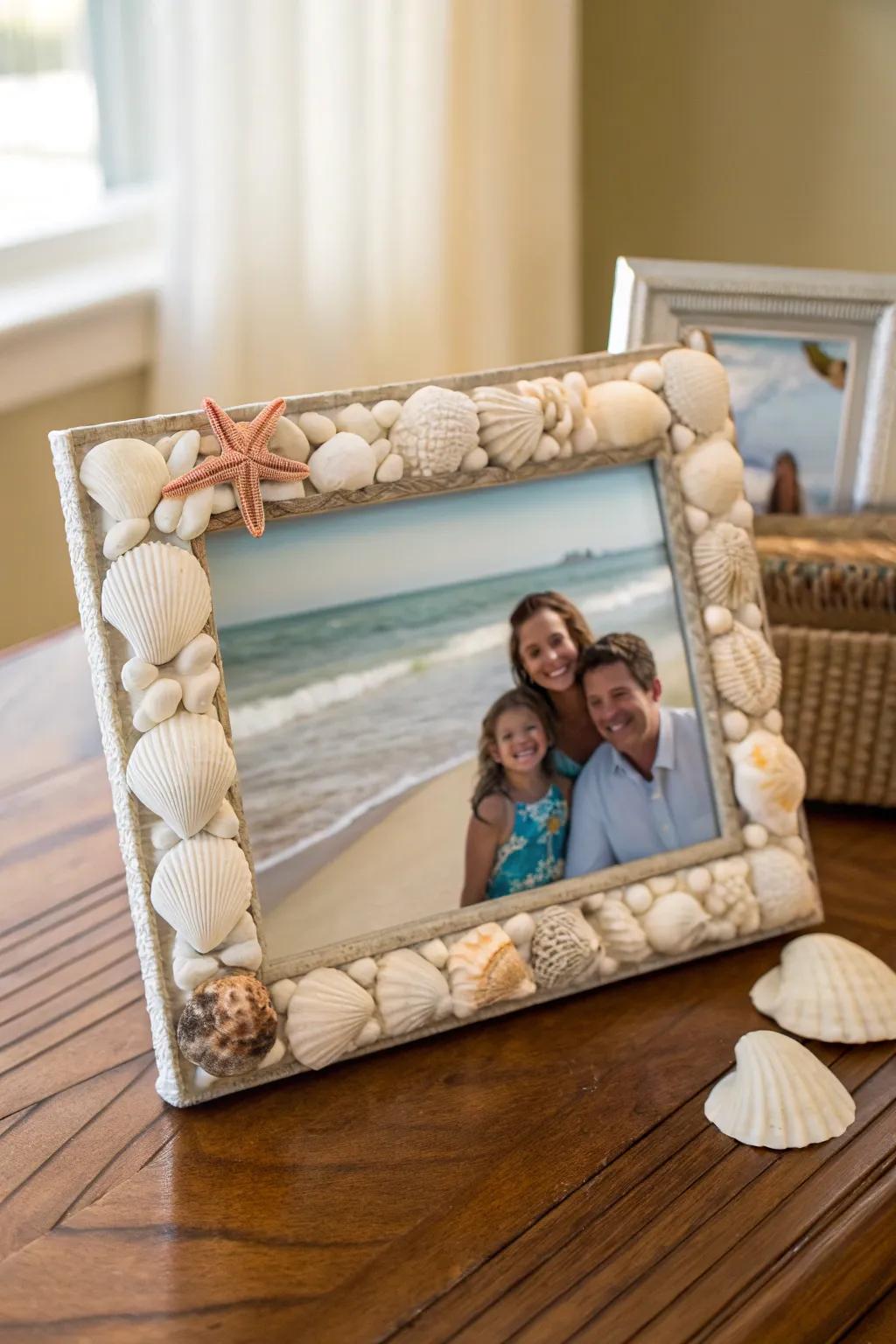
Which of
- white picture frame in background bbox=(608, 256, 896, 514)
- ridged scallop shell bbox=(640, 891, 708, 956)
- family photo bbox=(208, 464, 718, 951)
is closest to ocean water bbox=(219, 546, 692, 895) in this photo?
family photo bbox=(208, 464, 718, 951)

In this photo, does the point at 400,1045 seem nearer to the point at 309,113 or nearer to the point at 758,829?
the point at 758,829

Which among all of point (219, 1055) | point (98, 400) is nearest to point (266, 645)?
point (219, 1055)

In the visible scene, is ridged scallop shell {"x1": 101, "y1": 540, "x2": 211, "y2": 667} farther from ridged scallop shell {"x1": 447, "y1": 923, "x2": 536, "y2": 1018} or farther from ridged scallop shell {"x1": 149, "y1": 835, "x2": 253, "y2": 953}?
ridged scallop shell {"x1": 447, "y1": 923, "x2": 536, "y2": 1018}

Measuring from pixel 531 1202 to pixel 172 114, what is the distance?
101 centimetres

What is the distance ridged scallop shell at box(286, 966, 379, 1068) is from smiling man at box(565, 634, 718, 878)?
13 cm

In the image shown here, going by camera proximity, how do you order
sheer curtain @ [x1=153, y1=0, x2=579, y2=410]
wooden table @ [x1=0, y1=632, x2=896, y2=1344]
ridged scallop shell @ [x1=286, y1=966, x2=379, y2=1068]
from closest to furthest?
1. wooden table @ [x1=0, y1=632, x2=896, y2=1344]
2. ridged scallop shell @ [x1=286, y1=966, x2=379, y2=1068]
3. sheer curtain @ [x1=153, y1=0, x2=579, y2=410]

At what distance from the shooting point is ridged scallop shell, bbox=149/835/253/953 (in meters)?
0.60

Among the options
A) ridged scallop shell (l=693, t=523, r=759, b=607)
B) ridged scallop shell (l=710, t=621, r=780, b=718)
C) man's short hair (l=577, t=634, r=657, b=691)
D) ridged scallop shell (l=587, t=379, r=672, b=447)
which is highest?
ridged scallop shell (l=587, t=379, r=672, b=447)

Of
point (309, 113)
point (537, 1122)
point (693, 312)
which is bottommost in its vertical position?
point (537, 1122)

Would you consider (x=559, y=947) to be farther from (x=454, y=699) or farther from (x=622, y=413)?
(x=622, y=413)

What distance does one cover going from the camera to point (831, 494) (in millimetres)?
886

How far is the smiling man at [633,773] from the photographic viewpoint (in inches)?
27.4

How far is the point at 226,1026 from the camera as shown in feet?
1.96

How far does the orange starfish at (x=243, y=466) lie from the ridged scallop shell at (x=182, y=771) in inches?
3.7
